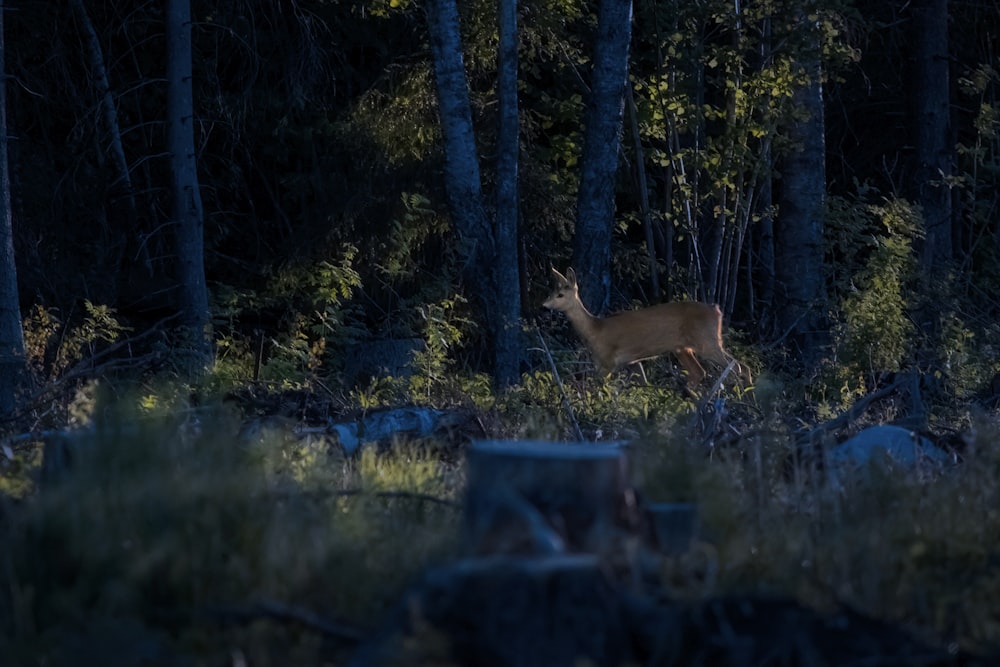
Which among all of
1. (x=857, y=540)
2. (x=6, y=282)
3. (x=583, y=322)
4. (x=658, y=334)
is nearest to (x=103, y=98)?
(x=6, y=282)

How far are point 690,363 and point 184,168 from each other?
6.03 m

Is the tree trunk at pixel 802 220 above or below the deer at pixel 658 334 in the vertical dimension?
above

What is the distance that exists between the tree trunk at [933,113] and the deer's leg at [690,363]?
620cm

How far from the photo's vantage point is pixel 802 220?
60.3 ft

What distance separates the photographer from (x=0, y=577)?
4555 mm

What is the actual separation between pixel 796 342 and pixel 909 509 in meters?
12.3

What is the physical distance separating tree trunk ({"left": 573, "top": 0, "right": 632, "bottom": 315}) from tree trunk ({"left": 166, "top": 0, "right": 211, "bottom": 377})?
4.25 meters

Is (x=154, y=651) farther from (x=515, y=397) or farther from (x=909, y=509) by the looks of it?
(x=515, y=397)

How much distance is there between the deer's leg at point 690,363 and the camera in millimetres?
16203

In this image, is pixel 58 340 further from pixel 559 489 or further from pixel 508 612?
pixel 508 612

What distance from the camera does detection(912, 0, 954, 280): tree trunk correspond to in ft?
70.0

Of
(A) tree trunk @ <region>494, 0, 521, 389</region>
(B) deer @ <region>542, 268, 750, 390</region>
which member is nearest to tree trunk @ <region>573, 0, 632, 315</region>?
(B) deer @ <region>542, 268, 750, 390</region>

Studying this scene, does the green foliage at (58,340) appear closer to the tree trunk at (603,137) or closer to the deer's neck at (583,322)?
A: the deer's neck at (583,322)

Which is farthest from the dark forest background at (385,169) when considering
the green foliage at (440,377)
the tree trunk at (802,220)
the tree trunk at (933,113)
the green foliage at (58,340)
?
the green foliage at (58,340)
